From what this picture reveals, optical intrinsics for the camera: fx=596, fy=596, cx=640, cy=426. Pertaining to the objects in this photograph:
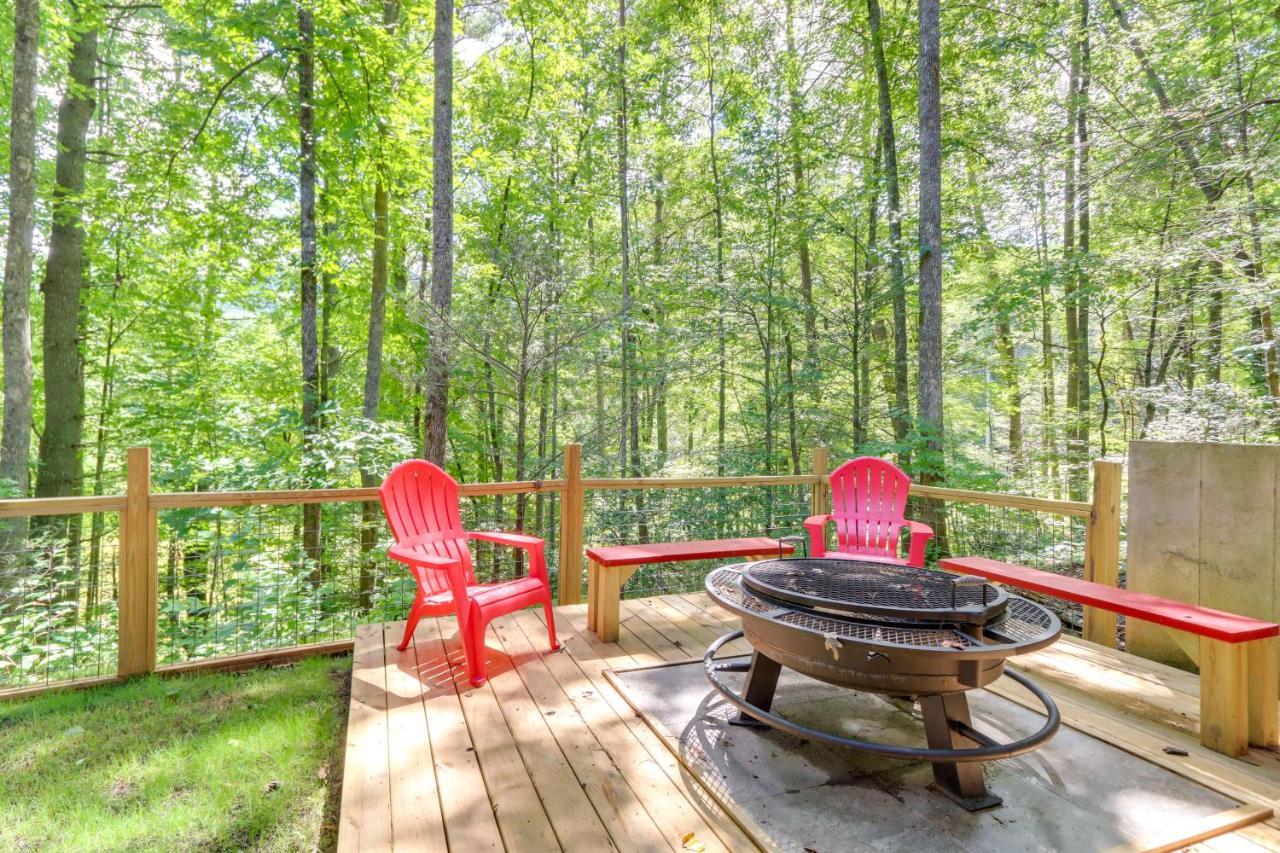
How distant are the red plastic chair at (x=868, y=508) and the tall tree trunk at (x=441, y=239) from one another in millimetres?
3254

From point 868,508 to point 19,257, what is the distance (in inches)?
237

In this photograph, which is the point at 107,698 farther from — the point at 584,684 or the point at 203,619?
the point at 203,619

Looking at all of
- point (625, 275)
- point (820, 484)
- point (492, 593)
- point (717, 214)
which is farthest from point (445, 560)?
point (717, 214)

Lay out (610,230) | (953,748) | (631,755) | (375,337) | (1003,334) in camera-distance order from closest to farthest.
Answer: (953,748), (631,755), (375,337), (1003,334), (610,230)

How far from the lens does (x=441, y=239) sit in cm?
504

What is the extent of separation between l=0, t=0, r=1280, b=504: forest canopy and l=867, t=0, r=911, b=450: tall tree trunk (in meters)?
0.06

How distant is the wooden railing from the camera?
2.79m

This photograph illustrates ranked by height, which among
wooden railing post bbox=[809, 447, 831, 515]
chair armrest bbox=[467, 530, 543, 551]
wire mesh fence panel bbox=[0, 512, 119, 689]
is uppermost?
wooden railing post bbox=[809, 447, 831, 515]

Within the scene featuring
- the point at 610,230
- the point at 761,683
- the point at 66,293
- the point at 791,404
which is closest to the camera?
the point at 761,683

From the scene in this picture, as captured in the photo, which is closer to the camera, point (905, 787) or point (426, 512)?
point (905, 787)

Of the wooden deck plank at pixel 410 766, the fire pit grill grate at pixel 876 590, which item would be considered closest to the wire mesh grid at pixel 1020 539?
the fire pit grill grate at pixel 876 590

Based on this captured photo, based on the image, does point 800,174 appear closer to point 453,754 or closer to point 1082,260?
point 1082,260

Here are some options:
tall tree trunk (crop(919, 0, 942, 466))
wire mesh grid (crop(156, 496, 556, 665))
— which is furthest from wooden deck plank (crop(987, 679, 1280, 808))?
wire mesh grid (crop(156, 496, 556, 665))

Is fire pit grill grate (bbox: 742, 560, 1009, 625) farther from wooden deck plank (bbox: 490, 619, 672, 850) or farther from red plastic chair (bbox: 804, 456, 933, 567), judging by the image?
red plastic chair (bbox: 804, 456, 933, 567)
